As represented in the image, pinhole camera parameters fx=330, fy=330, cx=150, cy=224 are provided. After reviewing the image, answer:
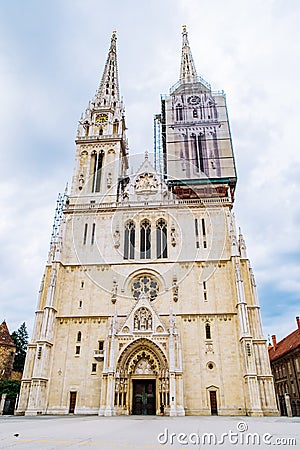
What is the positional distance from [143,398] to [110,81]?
35970 millimetres

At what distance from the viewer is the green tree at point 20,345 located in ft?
144

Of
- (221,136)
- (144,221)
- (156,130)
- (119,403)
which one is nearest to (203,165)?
(221,136)

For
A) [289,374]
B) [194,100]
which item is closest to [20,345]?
[289,374]

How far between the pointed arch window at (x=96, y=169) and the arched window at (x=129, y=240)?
5360 mm

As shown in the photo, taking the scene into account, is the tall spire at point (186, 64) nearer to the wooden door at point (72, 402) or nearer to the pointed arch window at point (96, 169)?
the pointed arch window at point (96, 169)

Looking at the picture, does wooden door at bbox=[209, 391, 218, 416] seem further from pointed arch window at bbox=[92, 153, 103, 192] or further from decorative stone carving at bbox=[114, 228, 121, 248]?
pointed arch window at bbox=[92, 153, 103, 192]

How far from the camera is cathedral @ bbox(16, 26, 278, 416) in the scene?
21797mm

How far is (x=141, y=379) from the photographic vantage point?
2269 centimetres

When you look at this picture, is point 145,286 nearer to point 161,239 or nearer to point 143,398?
point 161,239

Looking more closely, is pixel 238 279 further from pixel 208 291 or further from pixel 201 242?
pixel 201 242

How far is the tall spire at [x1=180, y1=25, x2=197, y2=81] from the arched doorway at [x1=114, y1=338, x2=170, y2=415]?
3559 cm

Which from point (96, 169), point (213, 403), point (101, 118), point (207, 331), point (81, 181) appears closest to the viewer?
point (213, 403)

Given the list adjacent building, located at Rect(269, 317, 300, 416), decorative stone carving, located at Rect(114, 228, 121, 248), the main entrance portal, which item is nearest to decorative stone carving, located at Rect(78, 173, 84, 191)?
decorative stone carving, located at Rect(114, 228, 121, 248)

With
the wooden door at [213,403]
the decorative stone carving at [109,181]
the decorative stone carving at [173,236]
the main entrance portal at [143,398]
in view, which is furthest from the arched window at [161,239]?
the wooden door at [213,403]
